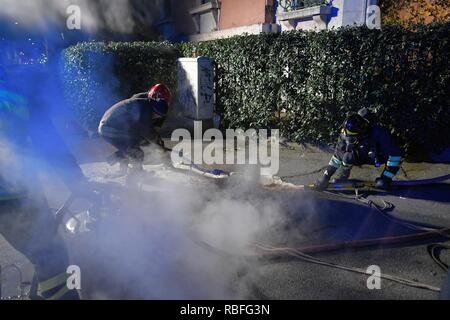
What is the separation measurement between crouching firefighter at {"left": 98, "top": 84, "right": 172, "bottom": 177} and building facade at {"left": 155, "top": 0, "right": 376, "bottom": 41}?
168 inches

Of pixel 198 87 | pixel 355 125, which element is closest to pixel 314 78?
pixel 355 125

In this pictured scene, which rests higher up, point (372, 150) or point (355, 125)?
point (355, 125)

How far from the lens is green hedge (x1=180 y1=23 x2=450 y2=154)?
610 centimetres

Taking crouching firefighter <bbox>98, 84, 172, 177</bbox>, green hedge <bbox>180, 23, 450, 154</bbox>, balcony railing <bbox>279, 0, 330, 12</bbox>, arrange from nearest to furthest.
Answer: crouching firefighter <bbox>98, 84, 172, 177</bbox>
green hedge <bbox>180, 23, 450, 154</bbox>
balcony railing <bbox>279, 0, 330, 12</bbox>

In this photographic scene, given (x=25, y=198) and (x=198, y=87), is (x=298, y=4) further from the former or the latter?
(x=25, y=198)

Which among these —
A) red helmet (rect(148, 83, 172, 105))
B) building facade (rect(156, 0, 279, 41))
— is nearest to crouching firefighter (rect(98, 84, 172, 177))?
red helmet (rect(148, 83, 172, 105))

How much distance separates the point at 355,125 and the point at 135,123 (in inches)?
122

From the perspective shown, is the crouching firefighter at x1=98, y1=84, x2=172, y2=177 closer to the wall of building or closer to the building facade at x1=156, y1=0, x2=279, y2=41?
the building facade at x1=156, y1=0, x2=279, y2=41

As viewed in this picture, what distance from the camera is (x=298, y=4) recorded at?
9.94 meters

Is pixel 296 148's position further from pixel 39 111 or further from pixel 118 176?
pixel 39 111

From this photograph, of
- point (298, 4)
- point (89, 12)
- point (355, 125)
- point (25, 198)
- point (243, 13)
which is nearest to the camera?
point (25, 198)

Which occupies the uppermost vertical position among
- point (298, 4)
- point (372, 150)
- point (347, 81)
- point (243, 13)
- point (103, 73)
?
point (243, 13)

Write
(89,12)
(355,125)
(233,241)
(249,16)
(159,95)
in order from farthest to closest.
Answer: (89,12) → (249,16) → (159,95) → (355,125) → (233,241)

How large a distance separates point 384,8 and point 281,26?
313cm
